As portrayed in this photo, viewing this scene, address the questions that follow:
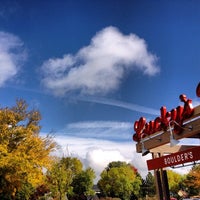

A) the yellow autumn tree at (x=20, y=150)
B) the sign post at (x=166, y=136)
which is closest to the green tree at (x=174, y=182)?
the yellow autumn tree at (x=20, y=150)

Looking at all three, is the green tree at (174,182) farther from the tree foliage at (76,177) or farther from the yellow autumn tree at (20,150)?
the yellow autumn tree at (20,150)

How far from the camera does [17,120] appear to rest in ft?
94.4

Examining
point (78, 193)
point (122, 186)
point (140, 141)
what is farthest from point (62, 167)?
point (140, 141)

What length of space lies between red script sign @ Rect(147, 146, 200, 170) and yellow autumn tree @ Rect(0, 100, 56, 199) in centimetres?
1527

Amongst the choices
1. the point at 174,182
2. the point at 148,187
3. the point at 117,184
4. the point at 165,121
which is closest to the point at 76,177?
the point at 117,184

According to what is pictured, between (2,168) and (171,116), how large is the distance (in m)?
18.4

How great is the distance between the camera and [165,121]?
12.4 meters

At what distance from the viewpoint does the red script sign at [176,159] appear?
10.9 m

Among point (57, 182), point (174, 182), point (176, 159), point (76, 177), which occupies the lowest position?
point (176, 159)

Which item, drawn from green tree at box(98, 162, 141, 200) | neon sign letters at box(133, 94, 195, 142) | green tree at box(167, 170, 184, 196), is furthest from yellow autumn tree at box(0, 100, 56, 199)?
green tree at box(167, 170, 184, 196)

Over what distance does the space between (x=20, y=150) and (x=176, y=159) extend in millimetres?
18131

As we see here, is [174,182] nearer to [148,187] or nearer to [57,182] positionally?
[148,187]

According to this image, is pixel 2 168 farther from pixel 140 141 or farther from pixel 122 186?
pixel 122 186

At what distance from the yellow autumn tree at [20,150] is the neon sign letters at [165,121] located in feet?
46.6
